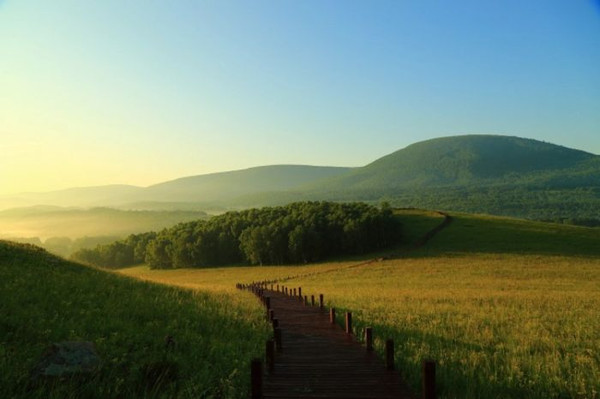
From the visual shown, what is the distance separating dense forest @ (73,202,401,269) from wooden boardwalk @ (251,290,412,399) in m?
85.5

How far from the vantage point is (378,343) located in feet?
50.2

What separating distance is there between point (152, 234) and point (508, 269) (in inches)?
4248

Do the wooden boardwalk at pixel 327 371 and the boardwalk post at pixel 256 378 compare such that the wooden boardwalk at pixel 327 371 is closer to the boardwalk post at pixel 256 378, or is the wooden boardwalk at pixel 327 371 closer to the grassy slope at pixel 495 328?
the boardwalk post at pixel 256 378

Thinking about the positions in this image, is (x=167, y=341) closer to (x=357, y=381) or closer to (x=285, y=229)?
(x=357, y=381)

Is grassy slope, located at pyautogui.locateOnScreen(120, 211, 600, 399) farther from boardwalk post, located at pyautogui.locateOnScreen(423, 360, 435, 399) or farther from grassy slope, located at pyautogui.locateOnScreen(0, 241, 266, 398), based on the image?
grassy slope, located at pyautogui.locateOnScreen(0, 241, 266, 398)

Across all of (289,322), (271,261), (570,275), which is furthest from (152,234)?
(289,322)

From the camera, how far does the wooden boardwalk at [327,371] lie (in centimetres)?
963

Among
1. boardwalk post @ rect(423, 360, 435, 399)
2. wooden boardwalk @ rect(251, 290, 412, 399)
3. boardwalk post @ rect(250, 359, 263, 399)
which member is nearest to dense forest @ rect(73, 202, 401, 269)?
wooden boardwalk @ rect(251, 290, 412, 399)

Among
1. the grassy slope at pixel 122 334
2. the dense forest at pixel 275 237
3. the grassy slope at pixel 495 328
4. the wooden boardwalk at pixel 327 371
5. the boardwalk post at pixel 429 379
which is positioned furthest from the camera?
the dense forest at pixel 275 237

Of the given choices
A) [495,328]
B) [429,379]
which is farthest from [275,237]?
[429,379]

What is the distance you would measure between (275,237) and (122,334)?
3565 inches

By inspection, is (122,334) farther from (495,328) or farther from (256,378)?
(495,328)

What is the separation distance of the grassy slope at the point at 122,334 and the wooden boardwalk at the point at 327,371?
2.88 feet

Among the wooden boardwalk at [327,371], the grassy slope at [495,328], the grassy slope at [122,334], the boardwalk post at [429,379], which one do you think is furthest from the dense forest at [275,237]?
the boardwalk post at [429,379]
